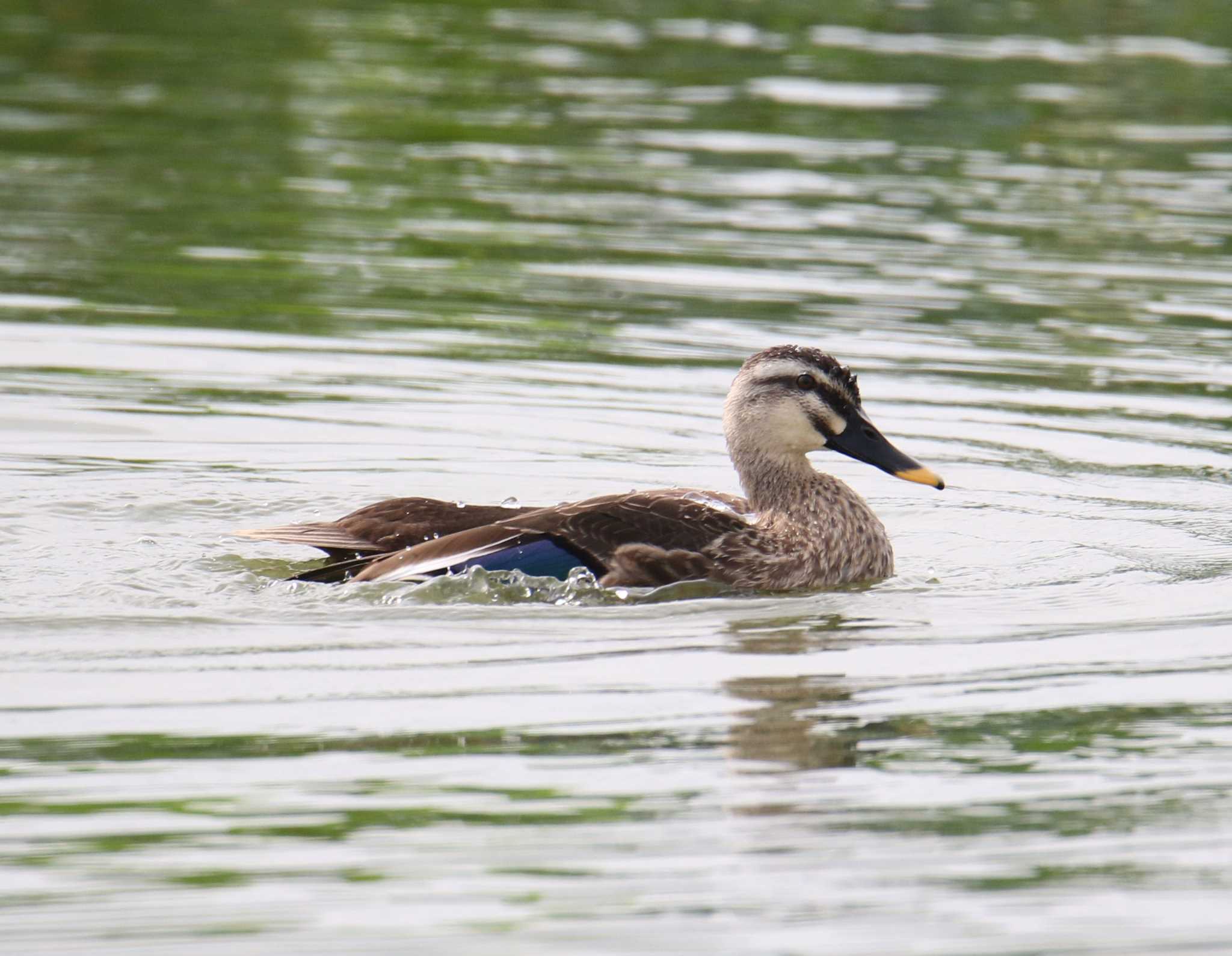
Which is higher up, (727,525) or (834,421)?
(834,421)

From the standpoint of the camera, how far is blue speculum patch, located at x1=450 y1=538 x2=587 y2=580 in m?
9.05

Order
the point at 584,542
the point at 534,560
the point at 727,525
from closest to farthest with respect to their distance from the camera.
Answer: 1. the point at 534,560
2. the point at 584,542
3. the point at 727,525

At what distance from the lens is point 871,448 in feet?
33.0

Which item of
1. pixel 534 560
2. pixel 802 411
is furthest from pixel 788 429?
pixel 534 560

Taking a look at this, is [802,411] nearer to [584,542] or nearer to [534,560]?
[584,542]

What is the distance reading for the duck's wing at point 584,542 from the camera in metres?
9.06

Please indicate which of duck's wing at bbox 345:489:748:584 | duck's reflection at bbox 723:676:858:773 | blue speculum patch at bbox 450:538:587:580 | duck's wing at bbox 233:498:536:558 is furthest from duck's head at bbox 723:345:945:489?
duck's reflection at bbox 723:676:858:773

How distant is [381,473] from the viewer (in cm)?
1145

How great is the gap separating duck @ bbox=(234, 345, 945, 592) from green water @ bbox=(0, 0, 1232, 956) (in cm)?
16

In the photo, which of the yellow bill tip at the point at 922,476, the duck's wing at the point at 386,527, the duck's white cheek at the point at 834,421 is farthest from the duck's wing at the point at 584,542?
the yellow bill tip at the point at 922,476

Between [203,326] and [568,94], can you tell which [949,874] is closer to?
[203,326]

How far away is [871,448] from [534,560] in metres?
1.80

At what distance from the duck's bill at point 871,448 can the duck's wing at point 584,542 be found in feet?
2.51

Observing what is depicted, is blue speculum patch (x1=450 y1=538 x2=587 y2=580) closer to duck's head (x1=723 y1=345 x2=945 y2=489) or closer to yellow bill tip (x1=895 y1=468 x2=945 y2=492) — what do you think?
duck's head (x1=723 y1=345 x2=945 y2=489)
